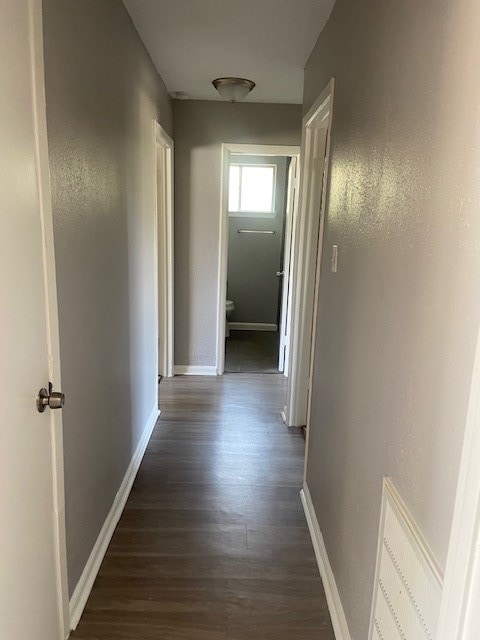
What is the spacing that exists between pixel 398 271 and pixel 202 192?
3131mm

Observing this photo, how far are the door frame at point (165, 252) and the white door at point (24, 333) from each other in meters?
2.59

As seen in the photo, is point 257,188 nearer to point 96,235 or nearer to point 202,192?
point 202,192

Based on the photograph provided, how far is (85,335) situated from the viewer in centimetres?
174

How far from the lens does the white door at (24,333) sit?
1.03 meters

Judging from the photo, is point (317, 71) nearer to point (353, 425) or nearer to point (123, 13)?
point (123, 13)

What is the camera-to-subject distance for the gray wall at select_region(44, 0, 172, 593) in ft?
4.91

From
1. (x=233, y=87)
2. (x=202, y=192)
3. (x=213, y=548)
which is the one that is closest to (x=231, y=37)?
(x=233, y=87)

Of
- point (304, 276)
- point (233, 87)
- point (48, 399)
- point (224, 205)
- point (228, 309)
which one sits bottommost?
point (228, 309)

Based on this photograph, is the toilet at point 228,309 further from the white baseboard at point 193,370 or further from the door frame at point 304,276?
the door frame at point 304,276

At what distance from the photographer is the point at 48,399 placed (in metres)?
1.26

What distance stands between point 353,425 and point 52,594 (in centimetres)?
105

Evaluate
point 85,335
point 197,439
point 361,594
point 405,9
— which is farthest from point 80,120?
point 197,439

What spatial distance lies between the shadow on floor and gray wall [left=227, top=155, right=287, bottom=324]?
32cm

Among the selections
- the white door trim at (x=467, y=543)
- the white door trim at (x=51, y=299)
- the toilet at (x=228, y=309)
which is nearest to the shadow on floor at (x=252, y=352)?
the toilet at (x=228, y=309)
